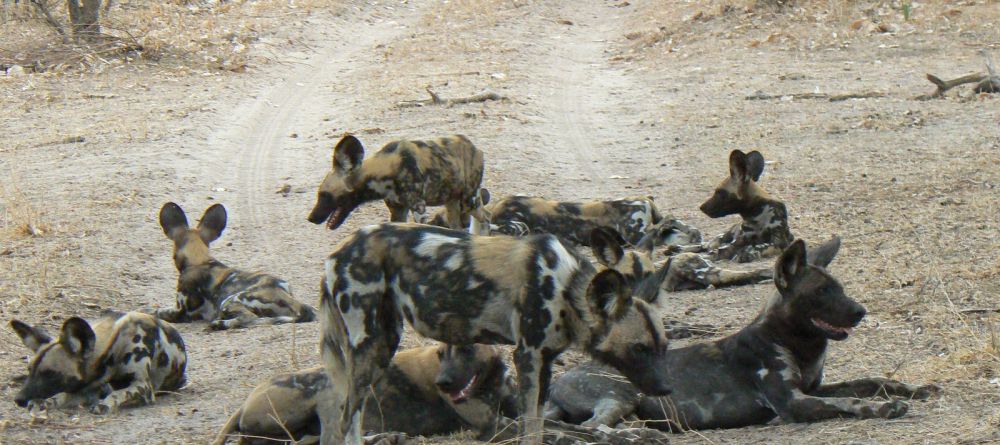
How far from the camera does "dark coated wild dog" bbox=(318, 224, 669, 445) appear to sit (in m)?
3.77

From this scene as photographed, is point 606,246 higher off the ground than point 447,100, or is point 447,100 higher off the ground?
point 606,246

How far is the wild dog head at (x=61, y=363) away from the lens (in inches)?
192

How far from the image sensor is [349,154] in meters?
6.90

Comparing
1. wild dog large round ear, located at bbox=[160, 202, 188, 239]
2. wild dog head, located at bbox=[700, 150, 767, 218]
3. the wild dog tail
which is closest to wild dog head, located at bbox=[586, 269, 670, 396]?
the wild dog tail

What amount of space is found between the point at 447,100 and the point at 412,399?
7374mm

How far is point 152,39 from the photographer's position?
14.6 m

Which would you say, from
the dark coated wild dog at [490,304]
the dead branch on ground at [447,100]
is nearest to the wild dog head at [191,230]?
the dark coated wild dog at [490,304]

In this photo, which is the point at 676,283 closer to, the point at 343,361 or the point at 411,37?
the point at 343,361

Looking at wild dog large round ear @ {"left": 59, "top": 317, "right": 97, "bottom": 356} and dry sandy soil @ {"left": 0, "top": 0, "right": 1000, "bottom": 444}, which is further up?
wild dog large round ear @ {"left": 59, "top": 317, "right": 97, "bottom": 356}

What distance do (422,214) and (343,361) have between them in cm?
295

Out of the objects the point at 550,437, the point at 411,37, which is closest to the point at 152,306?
the point at 550,437

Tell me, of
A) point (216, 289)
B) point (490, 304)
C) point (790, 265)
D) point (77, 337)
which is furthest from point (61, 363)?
point (790, 265)

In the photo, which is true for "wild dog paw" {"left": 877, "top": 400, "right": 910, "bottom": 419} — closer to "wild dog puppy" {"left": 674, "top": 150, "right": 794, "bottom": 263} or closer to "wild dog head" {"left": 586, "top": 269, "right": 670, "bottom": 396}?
"wild dog head" {"left": 586, "top": 269, "right": 670, "bottom": 396}

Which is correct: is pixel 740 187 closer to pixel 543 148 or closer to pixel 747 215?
pixel 747 215
